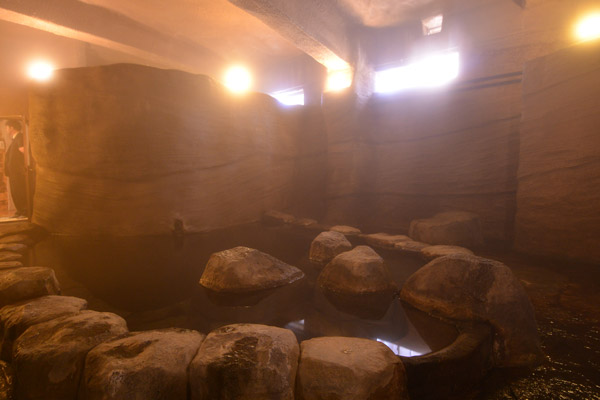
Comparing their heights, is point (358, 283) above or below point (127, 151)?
below

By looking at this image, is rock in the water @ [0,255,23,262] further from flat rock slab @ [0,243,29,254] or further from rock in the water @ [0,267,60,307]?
Answer: rock in the water @ [0,267,60,307]

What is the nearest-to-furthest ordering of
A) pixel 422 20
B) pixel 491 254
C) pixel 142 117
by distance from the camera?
1. pixel 491 254
2. pixel 142 117
3. pixel 422 20

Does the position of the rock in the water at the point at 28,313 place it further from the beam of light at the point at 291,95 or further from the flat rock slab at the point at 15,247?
the beam of light at the point at 291,95

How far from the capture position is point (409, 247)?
3.55 meters

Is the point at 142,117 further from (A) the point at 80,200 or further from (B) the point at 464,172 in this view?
(B) the point at 464,172

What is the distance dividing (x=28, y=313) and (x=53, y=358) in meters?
0.61

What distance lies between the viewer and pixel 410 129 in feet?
19.2

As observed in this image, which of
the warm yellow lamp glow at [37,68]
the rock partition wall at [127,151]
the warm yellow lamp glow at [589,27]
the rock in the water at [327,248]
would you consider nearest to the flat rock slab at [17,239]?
the rock partition wall at [127,151]

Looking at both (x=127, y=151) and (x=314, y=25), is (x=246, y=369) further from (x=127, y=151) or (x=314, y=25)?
(x=314, y=25)

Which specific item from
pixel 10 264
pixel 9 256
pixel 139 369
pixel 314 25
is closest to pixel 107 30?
pixel 314 25

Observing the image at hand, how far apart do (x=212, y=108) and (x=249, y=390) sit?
4.84 m

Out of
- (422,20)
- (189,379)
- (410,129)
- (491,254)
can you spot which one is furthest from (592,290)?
(422,20)

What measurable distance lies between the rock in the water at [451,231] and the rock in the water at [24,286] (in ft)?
12.8

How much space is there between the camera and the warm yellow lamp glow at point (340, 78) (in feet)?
20.8
